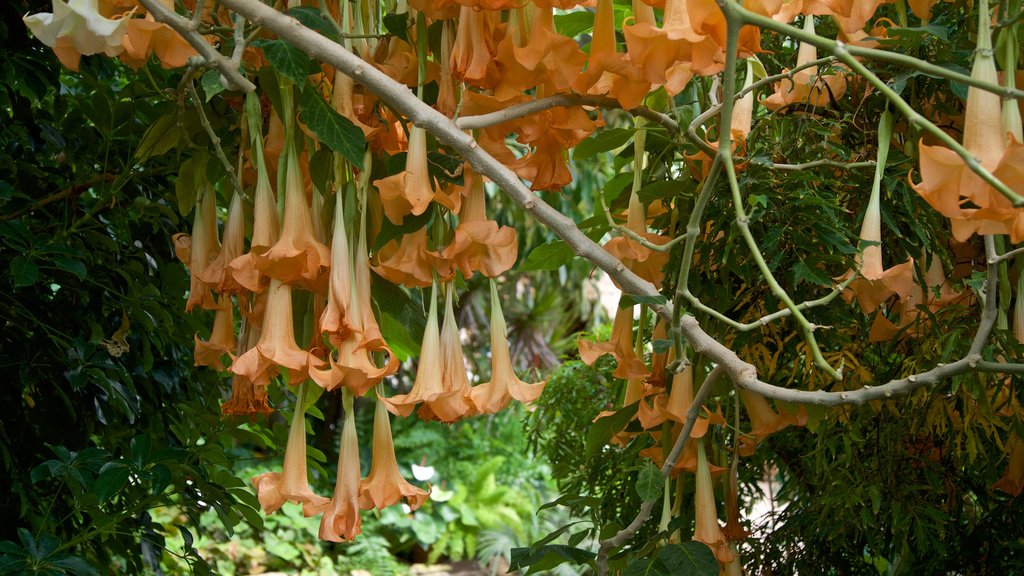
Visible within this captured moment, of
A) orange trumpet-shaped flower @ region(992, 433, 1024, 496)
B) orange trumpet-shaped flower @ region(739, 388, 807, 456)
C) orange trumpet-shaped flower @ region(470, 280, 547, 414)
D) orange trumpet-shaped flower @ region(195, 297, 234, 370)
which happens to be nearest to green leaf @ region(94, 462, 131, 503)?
orange trumpet-shaped flower @ region(195, 297, 234, 370)

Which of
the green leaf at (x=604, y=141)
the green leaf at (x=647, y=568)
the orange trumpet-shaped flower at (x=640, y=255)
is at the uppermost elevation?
the green leaf at (x=604, y=141)

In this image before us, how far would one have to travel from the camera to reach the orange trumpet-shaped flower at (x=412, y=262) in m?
0.66

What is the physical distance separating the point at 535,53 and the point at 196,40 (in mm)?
221

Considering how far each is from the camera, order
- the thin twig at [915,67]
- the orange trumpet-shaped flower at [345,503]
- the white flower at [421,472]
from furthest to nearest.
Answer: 1. the white flower at [421,472]
2. the orange trumpet-shaped flower at [345,503]
3. the thin twig at [915,67]

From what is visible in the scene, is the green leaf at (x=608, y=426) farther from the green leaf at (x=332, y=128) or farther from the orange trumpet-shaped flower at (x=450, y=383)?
the green leaf at (x=332, y=128)

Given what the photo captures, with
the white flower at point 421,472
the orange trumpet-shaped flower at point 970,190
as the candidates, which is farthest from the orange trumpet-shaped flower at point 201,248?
the white flower at point 421,472

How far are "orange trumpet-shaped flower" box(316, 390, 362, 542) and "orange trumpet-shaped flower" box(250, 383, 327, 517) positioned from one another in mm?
14

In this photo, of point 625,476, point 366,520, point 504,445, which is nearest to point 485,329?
point 504,445

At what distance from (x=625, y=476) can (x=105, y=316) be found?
0.71m

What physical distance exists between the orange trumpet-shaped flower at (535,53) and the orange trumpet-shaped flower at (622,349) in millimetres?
223

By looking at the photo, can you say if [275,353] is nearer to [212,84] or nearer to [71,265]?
[212,84]

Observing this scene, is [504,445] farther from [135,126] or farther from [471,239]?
[471,239]

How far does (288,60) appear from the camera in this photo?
0.58m

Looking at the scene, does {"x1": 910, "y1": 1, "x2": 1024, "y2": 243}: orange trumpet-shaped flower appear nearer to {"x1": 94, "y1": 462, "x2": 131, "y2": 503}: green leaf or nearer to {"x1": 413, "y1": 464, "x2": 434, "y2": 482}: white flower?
{"x1": 94, "y1": 462, "x2": 131, "y2": 503}: green leaf
